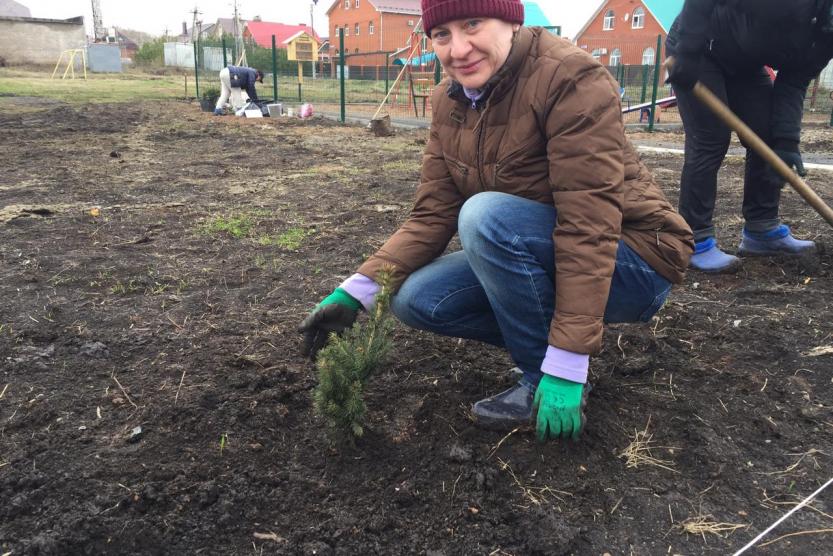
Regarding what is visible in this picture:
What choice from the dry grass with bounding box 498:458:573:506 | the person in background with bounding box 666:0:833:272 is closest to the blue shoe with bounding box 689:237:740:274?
the person in background with bounding box 666:0:833:272

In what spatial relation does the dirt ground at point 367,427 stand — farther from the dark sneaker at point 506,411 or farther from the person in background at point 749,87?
the person in background at point 749,87

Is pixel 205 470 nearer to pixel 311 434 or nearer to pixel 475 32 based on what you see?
pixel 311 434

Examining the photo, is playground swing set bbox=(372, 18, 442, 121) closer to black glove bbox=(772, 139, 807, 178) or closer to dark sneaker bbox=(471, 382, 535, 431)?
black glove bbox=(772, 139, 807, 178)

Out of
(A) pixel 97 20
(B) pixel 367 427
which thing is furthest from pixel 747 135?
(A) pixel 97 20

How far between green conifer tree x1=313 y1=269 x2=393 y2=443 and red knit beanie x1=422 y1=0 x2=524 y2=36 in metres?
0.73

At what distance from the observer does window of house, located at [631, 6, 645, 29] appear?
37.4 m

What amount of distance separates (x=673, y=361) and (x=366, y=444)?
130 cm

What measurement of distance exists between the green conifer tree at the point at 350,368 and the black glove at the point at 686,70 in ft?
6.87

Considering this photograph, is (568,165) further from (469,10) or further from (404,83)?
(404,83)

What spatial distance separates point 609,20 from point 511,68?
43279 mm

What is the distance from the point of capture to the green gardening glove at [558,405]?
5.60 feet

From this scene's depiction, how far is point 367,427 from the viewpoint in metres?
Answer: 2.00

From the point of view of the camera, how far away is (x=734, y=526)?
5.32ft

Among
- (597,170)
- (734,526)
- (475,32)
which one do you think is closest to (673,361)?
(734,526)
